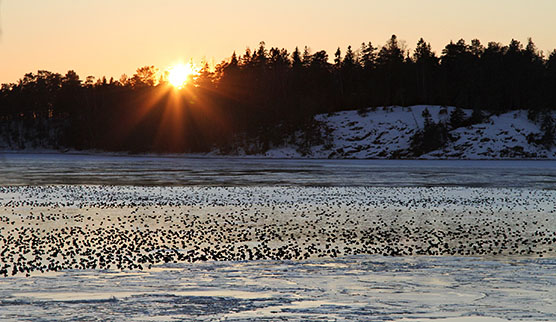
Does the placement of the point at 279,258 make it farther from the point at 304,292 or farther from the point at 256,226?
the point at 256,226

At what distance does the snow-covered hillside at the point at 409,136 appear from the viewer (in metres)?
120

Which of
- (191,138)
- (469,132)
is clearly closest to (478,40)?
(469,132)

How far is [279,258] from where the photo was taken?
19.8 m

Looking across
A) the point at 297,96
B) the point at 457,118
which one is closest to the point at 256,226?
the point at 457,118

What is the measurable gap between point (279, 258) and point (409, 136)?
381 feet

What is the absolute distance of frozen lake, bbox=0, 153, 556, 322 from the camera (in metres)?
13.6

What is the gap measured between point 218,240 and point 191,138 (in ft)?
447

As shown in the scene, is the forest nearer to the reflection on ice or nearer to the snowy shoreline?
the snowy shoreline

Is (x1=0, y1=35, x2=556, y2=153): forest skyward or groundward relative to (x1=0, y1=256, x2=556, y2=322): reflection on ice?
skyward

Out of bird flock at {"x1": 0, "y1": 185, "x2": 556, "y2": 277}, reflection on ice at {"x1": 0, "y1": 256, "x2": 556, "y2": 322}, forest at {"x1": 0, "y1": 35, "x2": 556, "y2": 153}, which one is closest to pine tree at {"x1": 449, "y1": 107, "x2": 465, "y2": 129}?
forest at {"x1": 0, "y1": 35, "x2": 556, "y2": 153}

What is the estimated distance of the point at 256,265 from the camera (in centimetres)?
1862

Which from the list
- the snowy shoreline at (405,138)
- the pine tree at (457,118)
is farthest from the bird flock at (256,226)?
the pine tree at (457,118)

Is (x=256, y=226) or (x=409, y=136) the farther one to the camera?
(x=409, y=136)

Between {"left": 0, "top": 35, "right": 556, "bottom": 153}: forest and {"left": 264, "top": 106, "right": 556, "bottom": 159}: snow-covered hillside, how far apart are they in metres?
3.41
